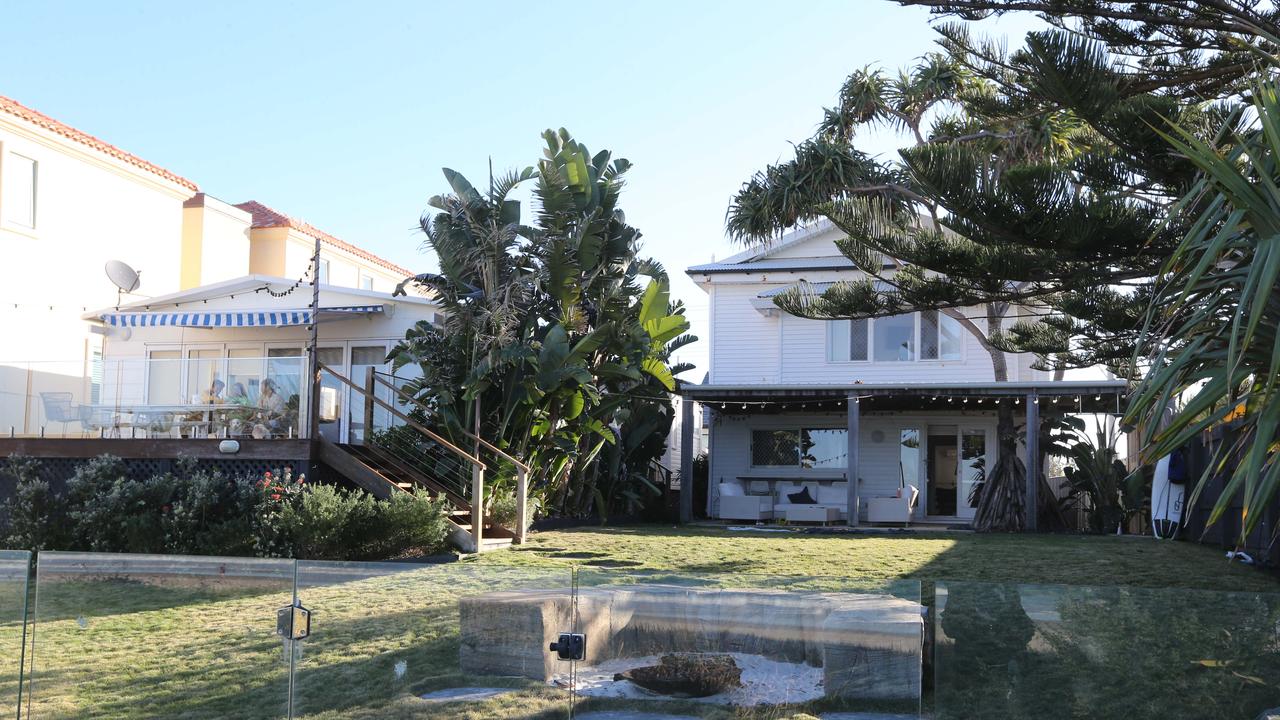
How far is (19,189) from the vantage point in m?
20.7

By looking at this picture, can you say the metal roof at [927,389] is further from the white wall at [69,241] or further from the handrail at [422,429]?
the white wall at [69,241]

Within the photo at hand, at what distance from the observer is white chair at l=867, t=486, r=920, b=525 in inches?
752

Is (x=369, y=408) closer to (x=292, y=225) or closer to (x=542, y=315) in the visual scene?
(x=542, y=315)

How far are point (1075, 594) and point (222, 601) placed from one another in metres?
4.67

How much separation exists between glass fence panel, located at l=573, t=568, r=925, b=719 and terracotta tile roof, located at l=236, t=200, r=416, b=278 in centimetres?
2288

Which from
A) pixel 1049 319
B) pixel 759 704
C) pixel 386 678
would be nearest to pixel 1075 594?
pixel 759 704

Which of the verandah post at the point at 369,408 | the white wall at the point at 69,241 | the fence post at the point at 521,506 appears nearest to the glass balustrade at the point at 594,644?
the fence post at the point at 521,506

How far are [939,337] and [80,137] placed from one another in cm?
1740

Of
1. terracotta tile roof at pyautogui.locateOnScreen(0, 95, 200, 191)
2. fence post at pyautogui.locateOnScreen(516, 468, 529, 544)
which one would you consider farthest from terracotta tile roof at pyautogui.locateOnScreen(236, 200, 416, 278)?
fence post at pyautogui.locateOnScreen(516, 468, 529, 544)

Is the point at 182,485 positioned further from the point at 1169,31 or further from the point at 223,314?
the point at 1169,31

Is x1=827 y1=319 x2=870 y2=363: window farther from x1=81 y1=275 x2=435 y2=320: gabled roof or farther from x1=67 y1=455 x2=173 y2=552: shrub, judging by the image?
x1=67 y1=455 x2=173 y2=552: shrub

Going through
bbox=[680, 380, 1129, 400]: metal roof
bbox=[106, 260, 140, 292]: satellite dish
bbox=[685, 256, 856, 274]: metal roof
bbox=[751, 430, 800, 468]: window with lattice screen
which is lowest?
bbox=[751, 430, 800, 468]: window with lattice screen

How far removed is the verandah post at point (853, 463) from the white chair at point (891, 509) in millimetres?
585

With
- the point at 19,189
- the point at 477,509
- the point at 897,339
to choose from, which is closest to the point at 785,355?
the point at 897,339
